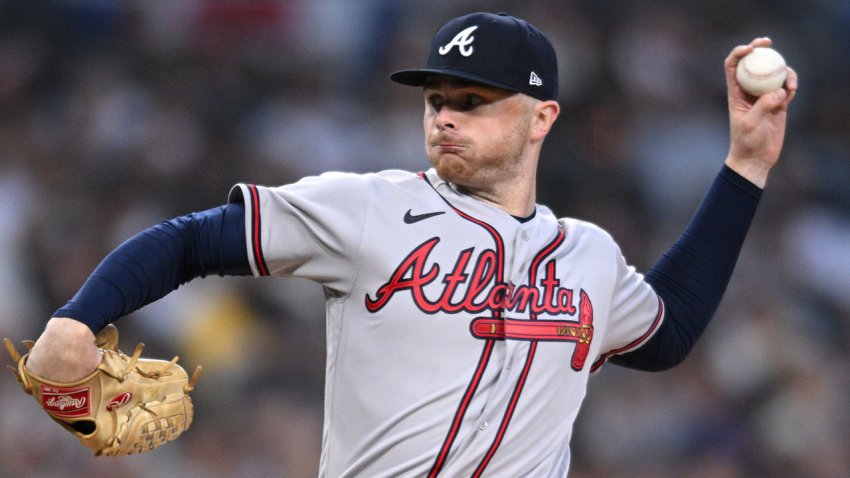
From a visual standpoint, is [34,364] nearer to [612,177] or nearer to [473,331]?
[473,331]

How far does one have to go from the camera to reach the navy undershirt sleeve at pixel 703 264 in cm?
276

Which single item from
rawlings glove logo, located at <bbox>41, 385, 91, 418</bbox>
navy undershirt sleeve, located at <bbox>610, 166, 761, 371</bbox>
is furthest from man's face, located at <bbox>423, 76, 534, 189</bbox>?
rawlings glove logo, located at <bbox>41, 385, 91, 418</bbox>

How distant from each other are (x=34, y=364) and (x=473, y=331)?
835 mm

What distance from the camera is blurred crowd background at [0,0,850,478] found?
17.1 feet

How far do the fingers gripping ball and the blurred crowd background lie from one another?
2849 millimetres

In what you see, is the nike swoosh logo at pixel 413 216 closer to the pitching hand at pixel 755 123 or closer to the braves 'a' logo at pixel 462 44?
the braves 'a' logo at pixel 462 44

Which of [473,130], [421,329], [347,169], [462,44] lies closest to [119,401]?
[421,329]

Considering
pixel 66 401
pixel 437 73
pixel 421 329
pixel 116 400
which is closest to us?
pixel 66 401

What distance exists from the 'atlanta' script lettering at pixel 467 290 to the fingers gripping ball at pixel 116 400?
0.44 meters

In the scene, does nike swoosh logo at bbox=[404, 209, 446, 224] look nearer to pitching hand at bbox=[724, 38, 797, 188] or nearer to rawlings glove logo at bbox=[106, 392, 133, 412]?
rawlings glove logo at bbox=[106, 392, 133, 412]

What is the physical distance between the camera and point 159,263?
2.07m

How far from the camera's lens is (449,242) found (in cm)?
232

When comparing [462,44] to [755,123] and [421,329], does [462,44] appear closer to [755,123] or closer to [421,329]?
[421,329]

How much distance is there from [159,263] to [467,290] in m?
0.62
